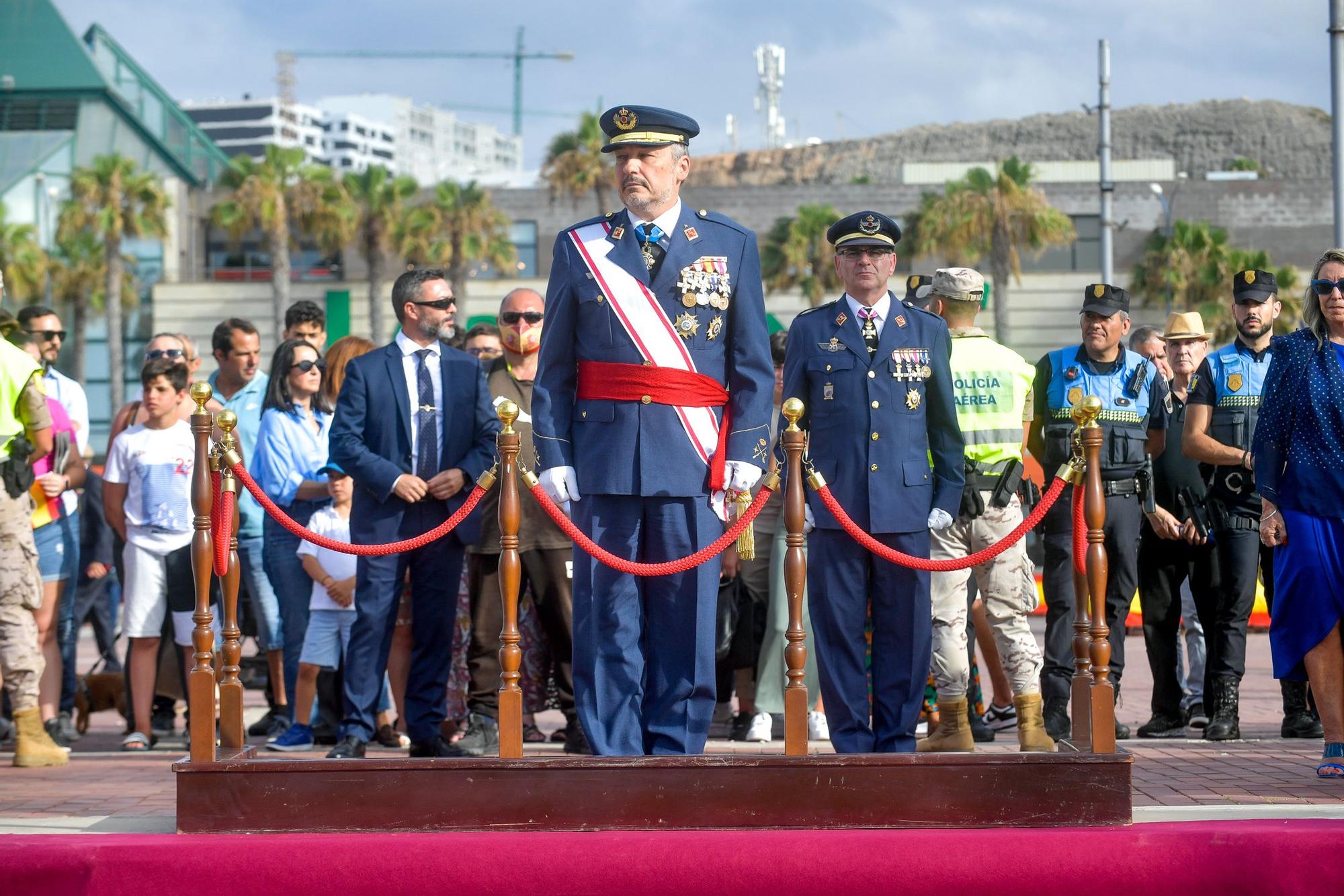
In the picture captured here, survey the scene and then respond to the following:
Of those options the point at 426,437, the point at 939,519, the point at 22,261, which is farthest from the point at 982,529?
the point at 22,261

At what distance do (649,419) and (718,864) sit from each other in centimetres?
152

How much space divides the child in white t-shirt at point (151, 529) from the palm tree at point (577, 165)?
40.6 meters

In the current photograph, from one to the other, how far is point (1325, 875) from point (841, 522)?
1.79 metres

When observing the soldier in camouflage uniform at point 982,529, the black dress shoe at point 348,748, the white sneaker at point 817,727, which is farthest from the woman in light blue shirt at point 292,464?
the soldier in camouflage uniform at point 982,529

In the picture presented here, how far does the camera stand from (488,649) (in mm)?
7355

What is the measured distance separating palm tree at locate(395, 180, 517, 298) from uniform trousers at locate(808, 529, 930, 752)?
43.3 m

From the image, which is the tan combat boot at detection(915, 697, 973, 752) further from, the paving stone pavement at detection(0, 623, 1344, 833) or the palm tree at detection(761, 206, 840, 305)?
the palm tree at detection(761, 206, 840, 305)

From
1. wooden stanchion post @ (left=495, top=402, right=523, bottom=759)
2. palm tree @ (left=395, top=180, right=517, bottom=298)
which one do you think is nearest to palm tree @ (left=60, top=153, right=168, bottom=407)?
palm tree @ (left=395, top=180, right=517, bottom=298)

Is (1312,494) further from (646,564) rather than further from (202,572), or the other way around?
(202,572)

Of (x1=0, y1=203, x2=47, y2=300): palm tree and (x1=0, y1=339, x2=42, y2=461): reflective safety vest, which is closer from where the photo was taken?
(x1=0, y1=339, x2=42, y2=461): reflective safety vest

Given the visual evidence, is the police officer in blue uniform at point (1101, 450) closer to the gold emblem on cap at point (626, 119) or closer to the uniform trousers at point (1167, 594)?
the uniform trousers at point (1167, 594)

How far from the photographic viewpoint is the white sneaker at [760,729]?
25.9 ft

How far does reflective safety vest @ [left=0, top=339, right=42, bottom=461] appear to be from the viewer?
710 centimetres

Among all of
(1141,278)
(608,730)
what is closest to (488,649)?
(608,730)
